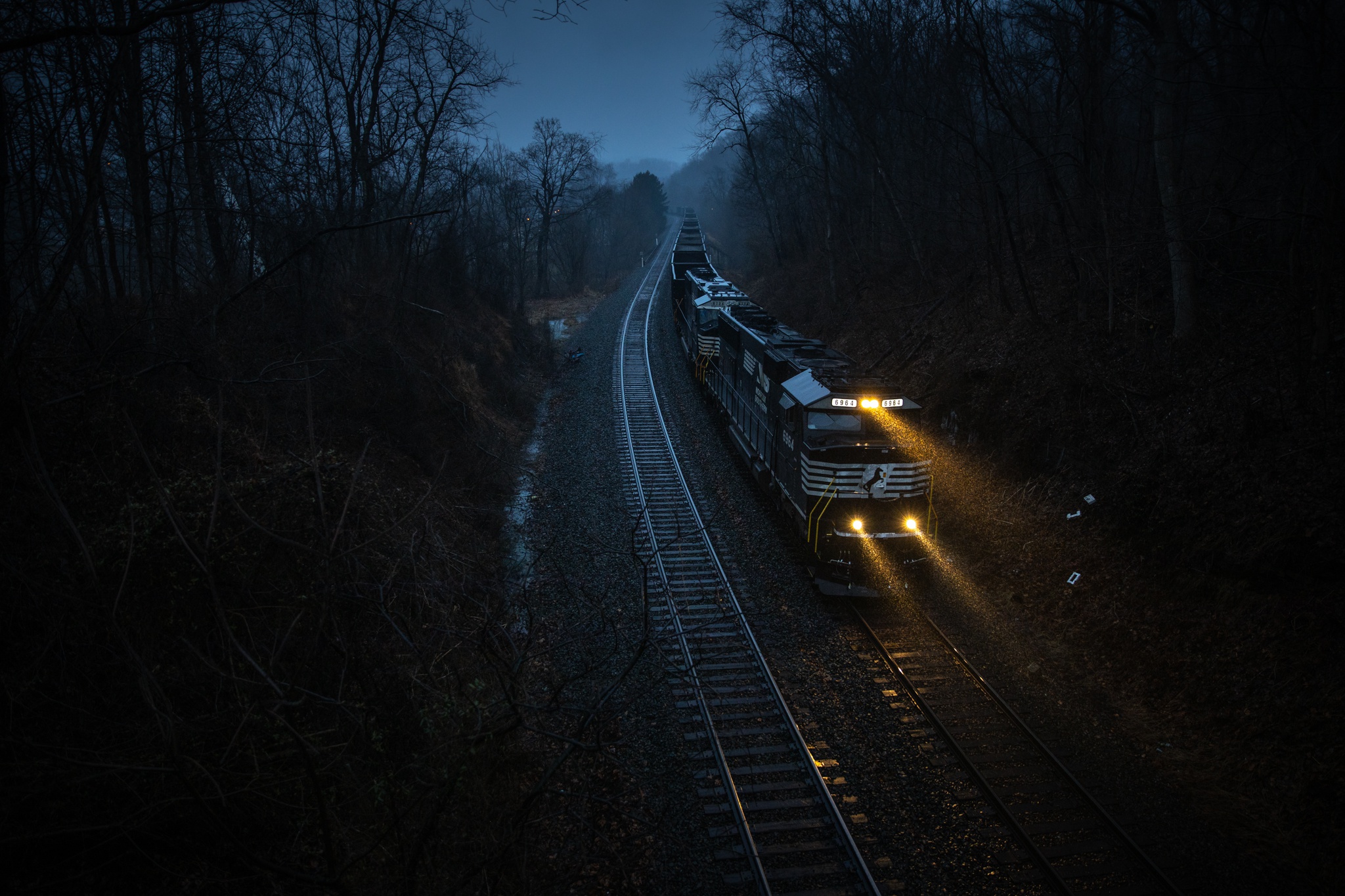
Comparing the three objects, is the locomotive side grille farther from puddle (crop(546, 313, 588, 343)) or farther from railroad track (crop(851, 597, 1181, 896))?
puddle (crop(546, 313, 588, 343))

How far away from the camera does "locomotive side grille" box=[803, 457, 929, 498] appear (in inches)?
410

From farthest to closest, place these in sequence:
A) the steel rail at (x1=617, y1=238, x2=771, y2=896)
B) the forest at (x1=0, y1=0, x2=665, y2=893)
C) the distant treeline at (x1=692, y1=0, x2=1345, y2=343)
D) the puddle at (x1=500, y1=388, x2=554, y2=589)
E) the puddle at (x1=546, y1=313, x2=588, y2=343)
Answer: the puddle at (x1=546, y1=313, x2=588, y2=343) < the puddle at (x1=500, y1=388, x2=554, y2=589) < the distant treeline at (x1=692, y1=0, x2=1345, y2=343) < the steel rail at (x1=617, y1=238, x2=771, y2=896) < the forest at (x1=0, y1=0, x2=665, y2=893)

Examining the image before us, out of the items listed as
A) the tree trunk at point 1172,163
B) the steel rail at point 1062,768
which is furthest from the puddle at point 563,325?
the steel rail at point 1062,768

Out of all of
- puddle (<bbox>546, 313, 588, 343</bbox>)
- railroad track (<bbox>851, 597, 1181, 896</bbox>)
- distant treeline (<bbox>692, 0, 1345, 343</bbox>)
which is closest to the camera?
railroad track (<bbox>851, 597, 1181, 896</bbox>)

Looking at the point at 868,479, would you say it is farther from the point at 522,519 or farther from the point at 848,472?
the point at 522,519

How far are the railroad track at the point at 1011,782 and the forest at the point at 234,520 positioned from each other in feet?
13.8

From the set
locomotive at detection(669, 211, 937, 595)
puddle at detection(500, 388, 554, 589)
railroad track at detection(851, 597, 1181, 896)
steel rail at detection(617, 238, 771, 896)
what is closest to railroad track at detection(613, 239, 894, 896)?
steel rail at detection(617, 238, 771, 896)

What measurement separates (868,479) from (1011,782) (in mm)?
4689

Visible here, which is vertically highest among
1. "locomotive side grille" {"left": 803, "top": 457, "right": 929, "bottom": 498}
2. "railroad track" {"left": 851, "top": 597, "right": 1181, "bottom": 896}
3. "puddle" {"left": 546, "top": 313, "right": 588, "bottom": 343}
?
"puddle" {"left": 546, "top": 313, "right": 588, "bottom": 343}

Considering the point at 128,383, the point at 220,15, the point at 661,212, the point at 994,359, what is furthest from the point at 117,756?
the point at 661,212

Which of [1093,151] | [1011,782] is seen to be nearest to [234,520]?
[1011,782]

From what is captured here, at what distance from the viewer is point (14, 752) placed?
12.9 ft

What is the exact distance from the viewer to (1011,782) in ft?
22.8

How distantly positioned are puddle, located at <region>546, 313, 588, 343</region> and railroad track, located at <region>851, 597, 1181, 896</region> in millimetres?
25569
